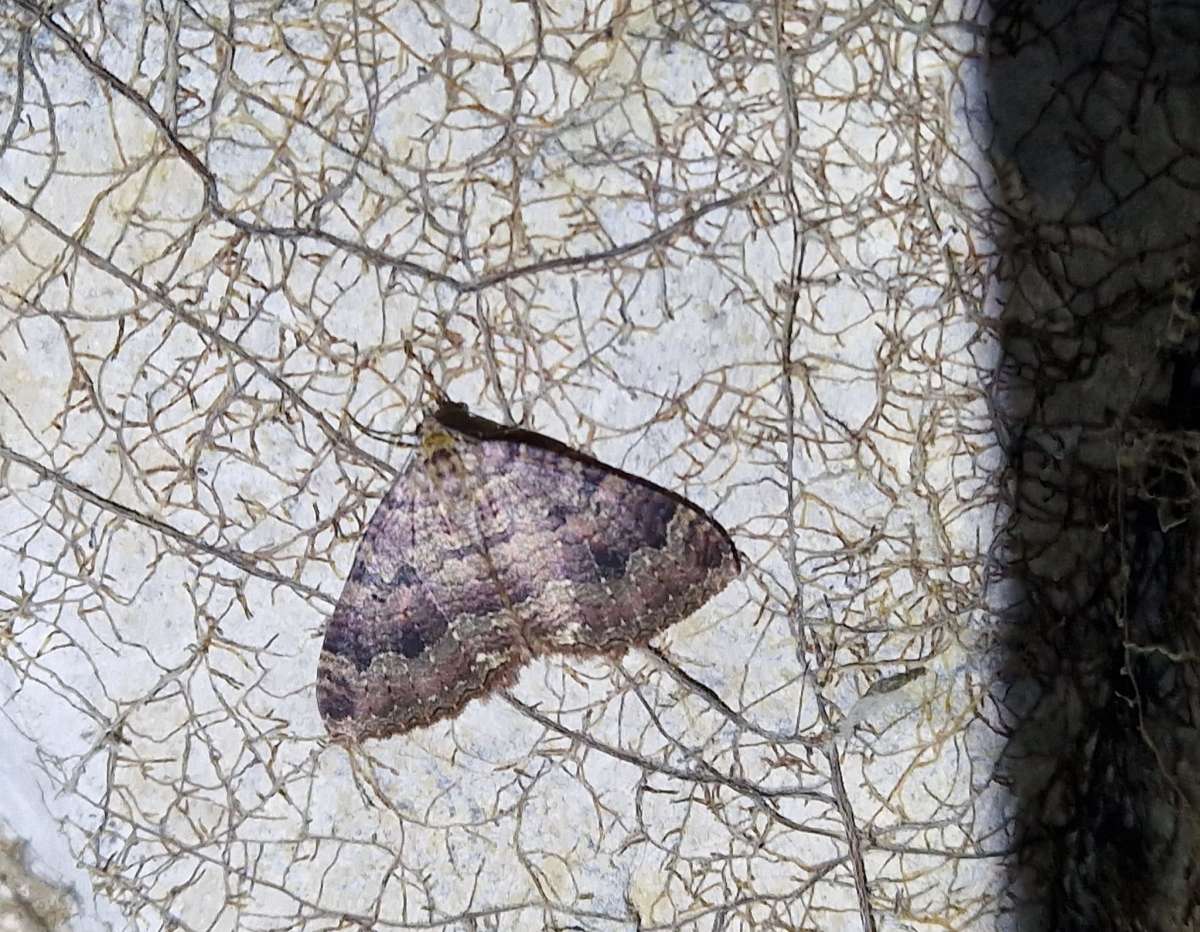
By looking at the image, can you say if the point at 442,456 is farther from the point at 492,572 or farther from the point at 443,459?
the point at 492,572

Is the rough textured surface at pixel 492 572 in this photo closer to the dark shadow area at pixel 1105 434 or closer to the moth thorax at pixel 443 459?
the moth thorax at pixel 443 459

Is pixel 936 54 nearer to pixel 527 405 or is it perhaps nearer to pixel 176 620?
pixel 527 405

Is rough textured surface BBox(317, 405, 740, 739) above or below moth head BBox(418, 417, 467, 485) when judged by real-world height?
below

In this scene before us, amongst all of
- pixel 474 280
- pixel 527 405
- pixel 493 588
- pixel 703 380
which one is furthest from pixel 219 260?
pixel 703 380

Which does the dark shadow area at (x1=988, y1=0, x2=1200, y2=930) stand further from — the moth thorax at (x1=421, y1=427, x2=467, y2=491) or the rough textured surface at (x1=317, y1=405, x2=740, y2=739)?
the moth thorax at (x1=421, y1=427, x2=467, y2=491)

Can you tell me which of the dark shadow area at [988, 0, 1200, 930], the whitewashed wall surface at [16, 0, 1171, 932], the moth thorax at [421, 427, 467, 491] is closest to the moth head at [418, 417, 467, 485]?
the moth thorax at [421, 427, 467, 491]
